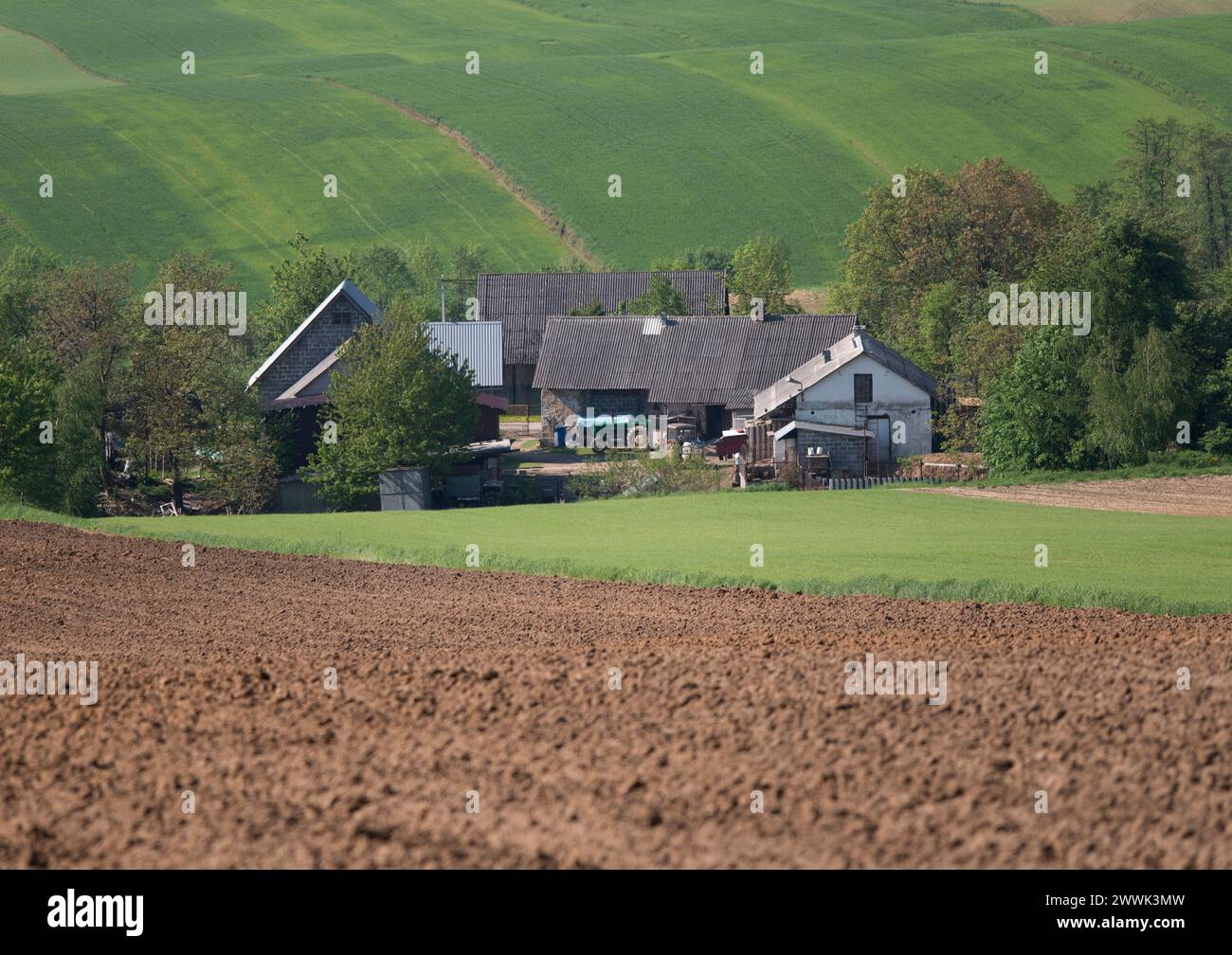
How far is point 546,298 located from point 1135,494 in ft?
160

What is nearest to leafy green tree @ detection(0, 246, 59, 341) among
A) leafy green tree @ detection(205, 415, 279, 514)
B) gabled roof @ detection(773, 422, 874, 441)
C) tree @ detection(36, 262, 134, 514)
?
tree @ detection(36, 262, 134, 514)

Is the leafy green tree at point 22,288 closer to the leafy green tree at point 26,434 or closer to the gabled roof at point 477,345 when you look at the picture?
the leafy green tree at point 26,434

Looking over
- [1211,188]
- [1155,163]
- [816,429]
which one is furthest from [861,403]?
[1155,163]

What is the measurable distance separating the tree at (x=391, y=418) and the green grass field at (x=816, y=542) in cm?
545

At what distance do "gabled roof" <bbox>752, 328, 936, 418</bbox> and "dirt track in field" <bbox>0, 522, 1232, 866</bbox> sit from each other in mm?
39025

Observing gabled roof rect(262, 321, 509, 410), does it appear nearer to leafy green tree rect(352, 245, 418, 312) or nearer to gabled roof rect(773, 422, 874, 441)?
gabled roof rect(773, 422, 874, 441)

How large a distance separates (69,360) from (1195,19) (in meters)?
109

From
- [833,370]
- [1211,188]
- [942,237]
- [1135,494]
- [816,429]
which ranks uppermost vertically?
[1211,188]

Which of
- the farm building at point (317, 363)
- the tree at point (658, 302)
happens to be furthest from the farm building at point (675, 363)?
the tree at point (658, 302)

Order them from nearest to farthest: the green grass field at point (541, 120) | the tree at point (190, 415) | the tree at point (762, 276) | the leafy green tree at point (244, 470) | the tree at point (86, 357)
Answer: the tree at point (86, 357)
the leafy green tree at point (244, 470)
the tree at point (190, 415)
the tree at point (762, 276)
the green grass field at point (541, 120)

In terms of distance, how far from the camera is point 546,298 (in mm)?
87250

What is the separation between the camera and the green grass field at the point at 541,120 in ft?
356

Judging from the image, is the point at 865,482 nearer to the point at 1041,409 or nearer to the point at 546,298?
the point at 1041,409

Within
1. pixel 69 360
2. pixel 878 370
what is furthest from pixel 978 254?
pixel 69 360
